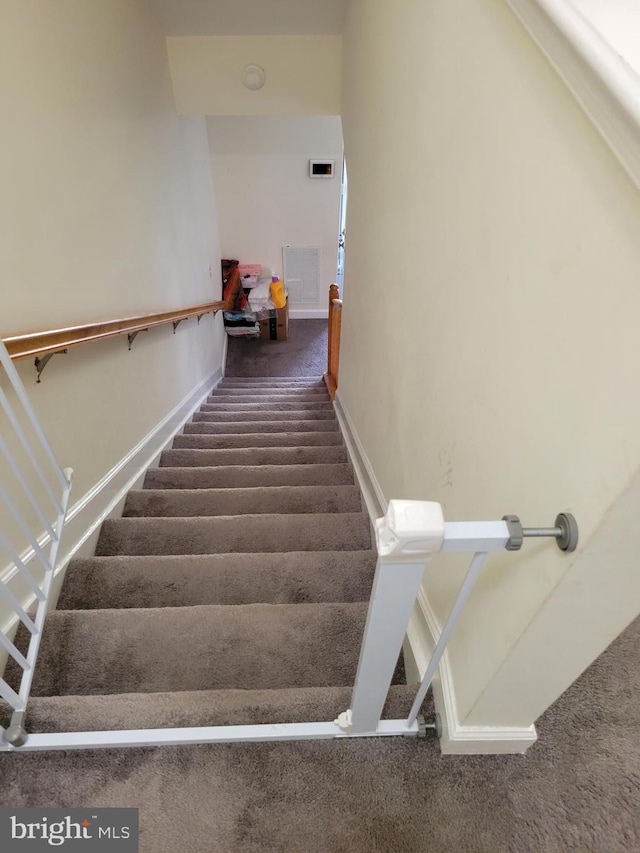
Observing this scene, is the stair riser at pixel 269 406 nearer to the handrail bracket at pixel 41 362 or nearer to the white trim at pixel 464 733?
the handrail bracket at pixel 41 362

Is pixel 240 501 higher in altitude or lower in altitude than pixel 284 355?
higher

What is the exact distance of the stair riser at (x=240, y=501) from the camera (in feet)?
6.73

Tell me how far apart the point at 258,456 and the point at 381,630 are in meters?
2.00

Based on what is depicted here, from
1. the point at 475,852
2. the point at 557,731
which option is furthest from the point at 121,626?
the point at 557,731

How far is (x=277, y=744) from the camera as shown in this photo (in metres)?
1.01

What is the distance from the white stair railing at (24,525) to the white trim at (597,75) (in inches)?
48.3

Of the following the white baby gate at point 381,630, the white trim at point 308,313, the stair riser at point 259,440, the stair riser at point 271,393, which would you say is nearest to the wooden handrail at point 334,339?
the stair riser at point 271,393

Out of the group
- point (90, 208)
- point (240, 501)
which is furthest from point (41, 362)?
point (240, 501)

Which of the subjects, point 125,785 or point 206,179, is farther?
point 206,179

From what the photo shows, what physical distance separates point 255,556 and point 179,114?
3.32 metres

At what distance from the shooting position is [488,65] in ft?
2.60

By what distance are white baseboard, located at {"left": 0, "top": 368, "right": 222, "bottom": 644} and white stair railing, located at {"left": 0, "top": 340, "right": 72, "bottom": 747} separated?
2cm

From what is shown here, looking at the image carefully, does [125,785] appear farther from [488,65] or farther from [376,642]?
[488,65]

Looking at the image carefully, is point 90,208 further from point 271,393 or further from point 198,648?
point 271,393
